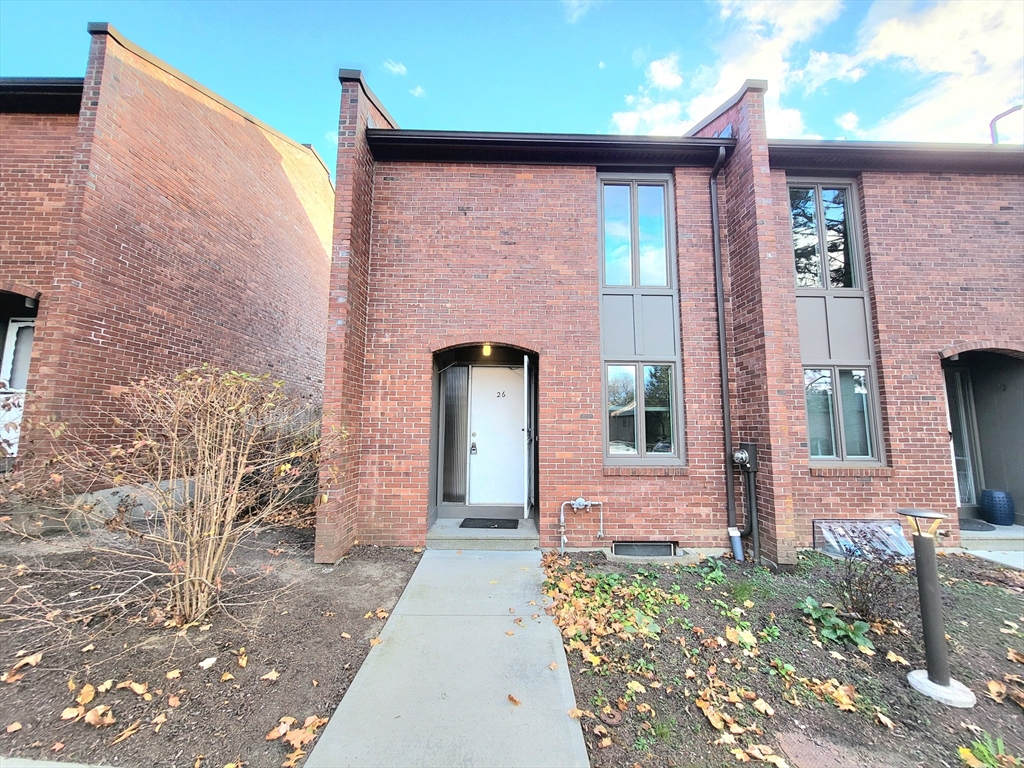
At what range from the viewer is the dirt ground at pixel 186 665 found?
1971mm

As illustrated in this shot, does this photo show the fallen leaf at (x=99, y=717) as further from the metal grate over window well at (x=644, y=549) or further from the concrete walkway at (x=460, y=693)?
the metal grate over window well at (x=644, y=549)

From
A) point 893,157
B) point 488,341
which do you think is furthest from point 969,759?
point 893,157

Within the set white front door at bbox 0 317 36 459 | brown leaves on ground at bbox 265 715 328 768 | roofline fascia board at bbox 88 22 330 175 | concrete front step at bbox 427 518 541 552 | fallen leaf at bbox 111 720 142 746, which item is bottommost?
brown leaves on ground at bbox 265 715 328 768

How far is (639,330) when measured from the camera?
542cm

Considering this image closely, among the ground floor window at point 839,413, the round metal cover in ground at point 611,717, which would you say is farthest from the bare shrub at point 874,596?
the round metal cover in ground at point 611,717

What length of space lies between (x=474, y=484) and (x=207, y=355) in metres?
5.65

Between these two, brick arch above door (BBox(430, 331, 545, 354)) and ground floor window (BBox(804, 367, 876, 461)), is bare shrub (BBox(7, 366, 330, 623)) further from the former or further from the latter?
ground floor window (BBox(804, 367, 876, 461))

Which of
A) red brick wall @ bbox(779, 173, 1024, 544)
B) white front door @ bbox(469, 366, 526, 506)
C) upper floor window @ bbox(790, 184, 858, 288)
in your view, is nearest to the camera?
red brick wall @ bbox(779, 173, 1024, 544)

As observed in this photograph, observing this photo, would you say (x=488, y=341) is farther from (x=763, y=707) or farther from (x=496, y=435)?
(x=763, y=707)

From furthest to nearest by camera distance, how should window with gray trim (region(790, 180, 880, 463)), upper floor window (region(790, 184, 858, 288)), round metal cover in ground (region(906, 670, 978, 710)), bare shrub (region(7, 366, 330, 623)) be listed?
upper floor window (region(790, 184, 858, 288)) < window with gray trim (region(790, 180, 880, 463)) < bare shrub (region(7, 366, 330, 623)) < round metal cover in ground (region(906, 670, 978, 710))

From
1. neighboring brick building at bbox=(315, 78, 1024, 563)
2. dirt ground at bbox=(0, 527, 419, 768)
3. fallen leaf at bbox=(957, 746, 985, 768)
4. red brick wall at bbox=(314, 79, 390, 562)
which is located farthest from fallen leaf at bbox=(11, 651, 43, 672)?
fallen leaf at bbox=(957, 746, 985, 768)

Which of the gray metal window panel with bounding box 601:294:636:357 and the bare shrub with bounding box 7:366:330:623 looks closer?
the bare shrub with bounding box 7:366:330:623

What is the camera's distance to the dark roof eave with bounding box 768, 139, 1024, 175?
5438 mm

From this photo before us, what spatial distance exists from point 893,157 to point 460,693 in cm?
842
